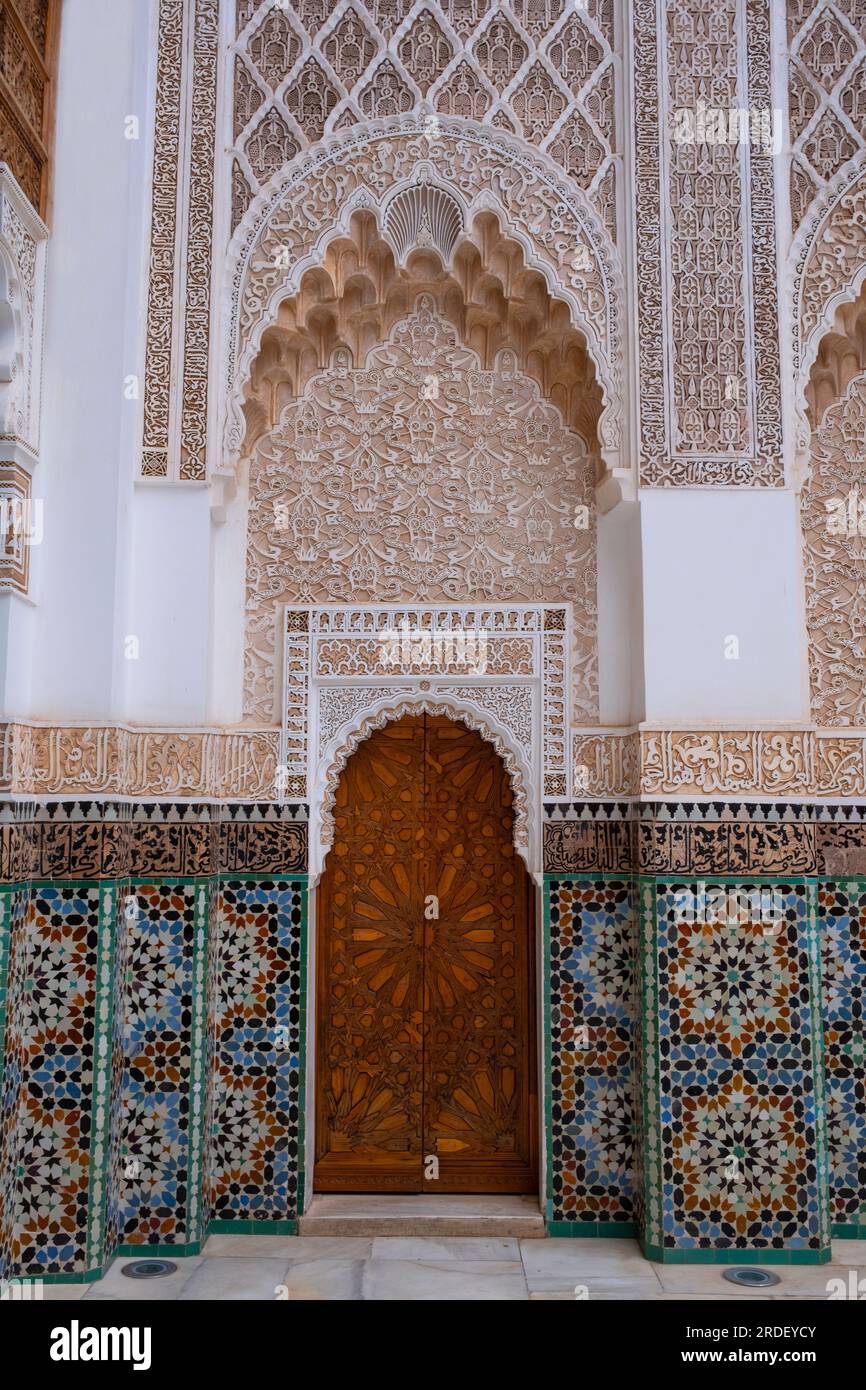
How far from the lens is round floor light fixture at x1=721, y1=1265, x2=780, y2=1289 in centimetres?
292

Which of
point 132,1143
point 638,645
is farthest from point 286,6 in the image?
point 132,1143

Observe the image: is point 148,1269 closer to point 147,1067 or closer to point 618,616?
point 147,1067

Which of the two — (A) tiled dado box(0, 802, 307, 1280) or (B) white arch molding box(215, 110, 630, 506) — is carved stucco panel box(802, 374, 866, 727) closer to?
(B) white arch molding box(215, 110, 630, 506)

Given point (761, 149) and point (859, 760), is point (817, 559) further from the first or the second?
point (761, 149)

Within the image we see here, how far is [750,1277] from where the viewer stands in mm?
2961

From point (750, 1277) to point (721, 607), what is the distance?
65.9 inches

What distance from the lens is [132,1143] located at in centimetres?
313

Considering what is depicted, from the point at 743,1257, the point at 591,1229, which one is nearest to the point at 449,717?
the point at 591,1229

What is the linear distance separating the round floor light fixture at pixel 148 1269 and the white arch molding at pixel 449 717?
1019 millimetres

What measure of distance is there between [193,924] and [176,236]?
74.0 inches

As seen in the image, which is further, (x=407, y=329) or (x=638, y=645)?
(x=407, y=329)

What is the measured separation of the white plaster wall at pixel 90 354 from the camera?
3.15 meters

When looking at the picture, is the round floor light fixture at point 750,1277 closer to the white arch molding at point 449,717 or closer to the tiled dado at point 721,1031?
the tiled dado at point 721,1031
